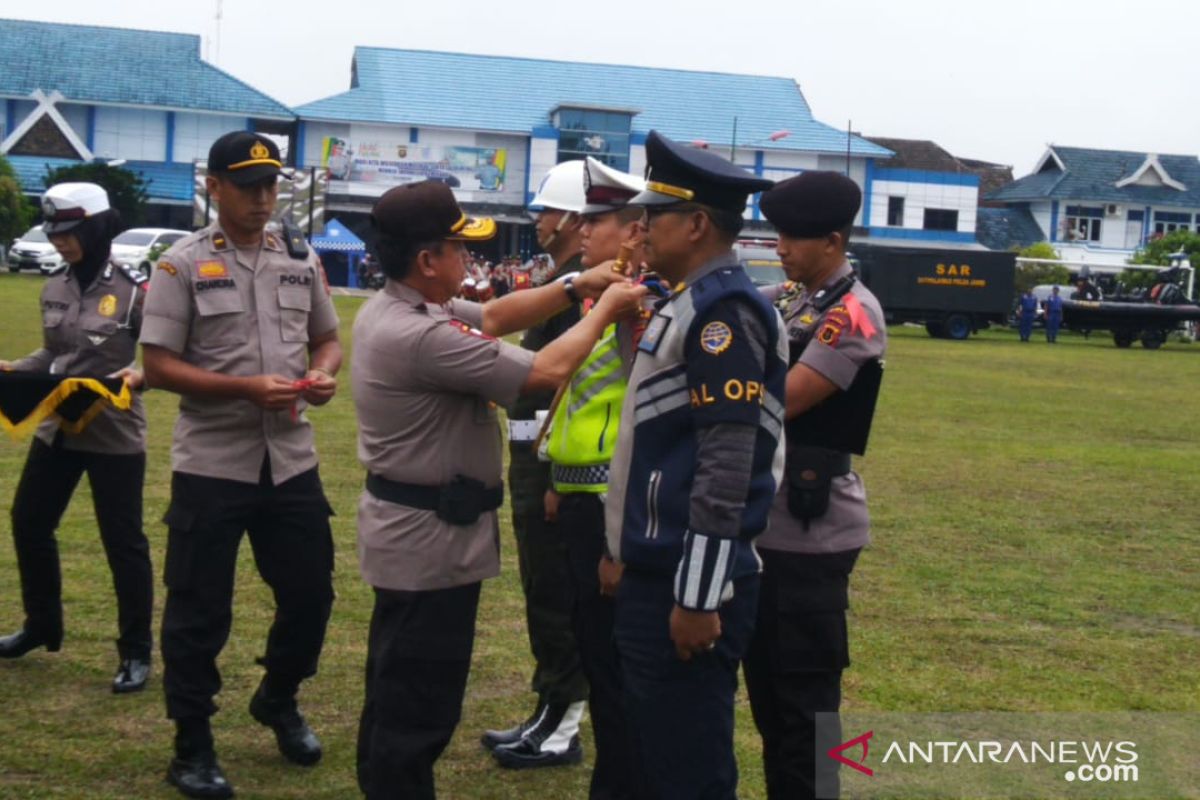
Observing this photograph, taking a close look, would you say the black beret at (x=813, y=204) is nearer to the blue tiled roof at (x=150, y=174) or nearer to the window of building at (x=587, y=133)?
the blue tiled roof at (x=150, y=174)

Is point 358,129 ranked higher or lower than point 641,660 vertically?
higher

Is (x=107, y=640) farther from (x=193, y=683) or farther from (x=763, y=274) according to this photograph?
(x=763, y=274)

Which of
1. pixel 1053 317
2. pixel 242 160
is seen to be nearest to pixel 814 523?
pixel 242 160

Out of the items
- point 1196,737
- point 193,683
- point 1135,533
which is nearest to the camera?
point 193,683

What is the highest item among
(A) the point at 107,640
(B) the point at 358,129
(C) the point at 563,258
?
(B) the point at 358,129

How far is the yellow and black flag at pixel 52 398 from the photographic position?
573cm

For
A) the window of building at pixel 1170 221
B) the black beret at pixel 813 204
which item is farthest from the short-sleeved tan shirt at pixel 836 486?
the window of building at pixel 1170 221

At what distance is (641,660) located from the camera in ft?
11.9

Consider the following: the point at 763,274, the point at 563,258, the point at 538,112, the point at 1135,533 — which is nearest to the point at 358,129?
the point at 538,112

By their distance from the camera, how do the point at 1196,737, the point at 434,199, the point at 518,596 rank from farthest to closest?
1. the point at 518,596
2. the point at 1196,737
3. the point at 434,199

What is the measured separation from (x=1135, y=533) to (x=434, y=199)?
7463 mm

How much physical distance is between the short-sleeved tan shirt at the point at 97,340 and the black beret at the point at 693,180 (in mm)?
3099

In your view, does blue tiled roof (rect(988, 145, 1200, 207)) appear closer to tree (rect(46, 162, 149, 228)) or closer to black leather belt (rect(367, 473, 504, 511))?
tree (rect(46, 162, 149, 228))

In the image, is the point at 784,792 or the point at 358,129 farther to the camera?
the point at 358,129
